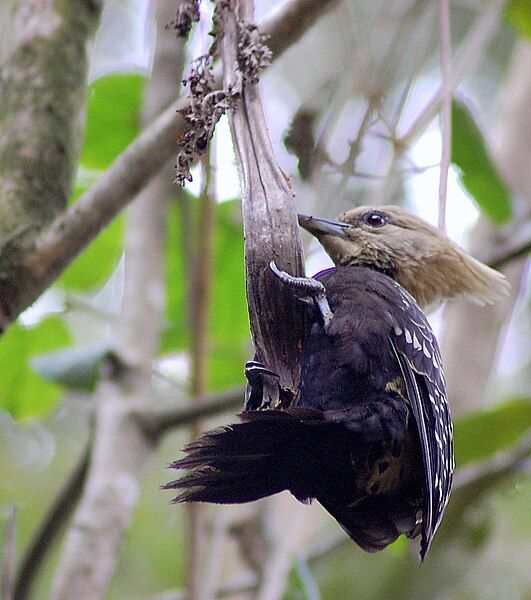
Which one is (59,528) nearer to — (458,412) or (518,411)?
(518,411)

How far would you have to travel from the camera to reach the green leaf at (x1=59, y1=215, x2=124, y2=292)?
4.47 metres

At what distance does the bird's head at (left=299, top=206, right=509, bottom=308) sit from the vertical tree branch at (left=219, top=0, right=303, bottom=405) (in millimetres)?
856

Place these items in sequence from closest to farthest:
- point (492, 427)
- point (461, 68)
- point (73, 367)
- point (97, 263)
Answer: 1. point (461, 68)
2. point (73, 367)
3. point (492, 427)
4. point (97, 263)

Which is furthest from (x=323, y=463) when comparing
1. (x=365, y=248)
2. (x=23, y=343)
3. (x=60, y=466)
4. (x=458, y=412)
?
(x=60, y=466)

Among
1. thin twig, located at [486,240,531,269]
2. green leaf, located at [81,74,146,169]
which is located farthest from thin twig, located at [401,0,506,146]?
green leaf, located at [81,74,146,169]

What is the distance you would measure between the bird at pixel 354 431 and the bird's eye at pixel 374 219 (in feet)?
1.39

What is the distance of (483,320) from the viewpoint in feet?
17.2

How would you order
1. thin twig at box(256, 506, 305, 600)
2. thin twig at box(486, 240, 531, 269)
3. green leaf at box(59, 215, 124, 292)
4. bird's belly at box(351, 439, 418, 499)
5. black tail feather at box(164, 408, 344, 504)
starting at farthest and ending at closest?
green leaf at box(59, 215, 124, 292), thin twig at box(486, 240, 531, 269), thin twig at box(256, 506, 305, 600), bird's belly at box(351, 439, 418, 499), black tail feather at box(164, 408, 344, 504)

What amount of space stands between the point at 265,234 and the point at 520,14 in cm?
250

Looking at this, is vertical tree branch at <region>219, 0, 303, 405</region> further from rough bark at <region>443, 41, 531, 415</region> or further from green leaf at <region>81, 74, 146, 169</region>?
rough bark at <region>443, 41, 531, 415</region>

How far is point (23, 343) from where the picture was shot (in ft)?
14.2

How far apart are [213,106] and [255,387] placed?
63cm

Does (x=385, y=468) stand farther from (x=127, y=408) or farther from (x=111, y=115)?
(x=111, y=115)

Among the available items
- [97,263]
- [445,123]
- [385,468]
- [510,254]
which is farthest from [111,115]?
[385,468]
